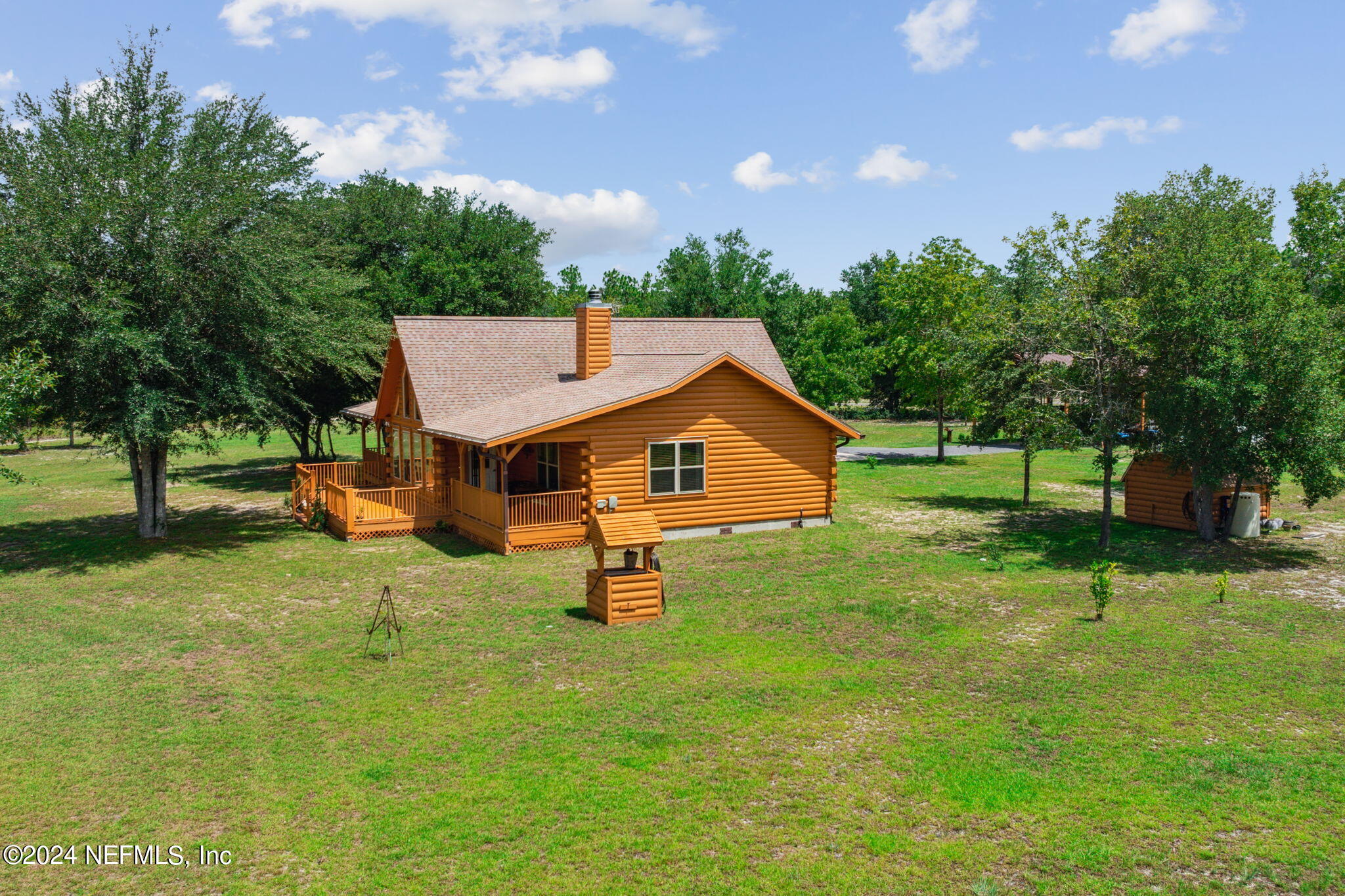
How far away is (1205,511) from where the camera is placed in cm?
2086

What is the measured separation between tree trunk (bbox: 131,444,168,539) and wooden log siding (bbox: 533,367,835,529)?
1022 cm

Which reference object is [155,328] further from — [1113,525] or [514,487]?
[1113,525]

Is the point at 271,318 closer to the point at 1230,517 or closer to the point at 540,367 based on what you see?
the point at 540,367

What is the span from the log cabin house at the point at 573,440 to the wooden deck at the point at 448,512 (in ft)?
0.13

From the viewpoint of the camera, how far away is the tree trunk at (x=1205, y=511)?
20828mm

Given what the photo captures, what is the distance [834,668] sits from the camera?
39.5 feet

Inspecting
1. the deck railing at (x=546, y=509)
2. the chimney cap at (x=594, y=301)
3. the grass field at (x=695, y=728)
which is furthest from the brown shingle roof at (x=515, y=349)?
the grass field at (x=695, y=728)

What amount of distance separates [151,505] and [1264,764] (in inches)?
909

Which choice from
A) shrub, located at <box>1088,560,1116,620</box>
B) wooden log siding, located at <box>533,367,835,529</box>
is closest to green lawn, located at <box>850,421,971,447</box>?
wooden log siding, located at <box>533,367,835,529</box>

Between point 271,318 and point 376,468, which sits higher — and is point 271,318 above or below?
above

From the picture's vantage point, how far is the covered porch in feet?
67.1

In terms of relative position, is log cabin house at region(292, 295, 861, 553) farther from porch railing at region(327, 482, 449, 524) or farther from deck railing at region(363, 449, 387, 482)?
deck railing at region(363, 449, 387, 482)

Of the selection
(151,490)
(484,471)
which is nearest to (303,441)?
(151,490)

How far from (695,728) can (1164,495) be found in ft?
58.7
